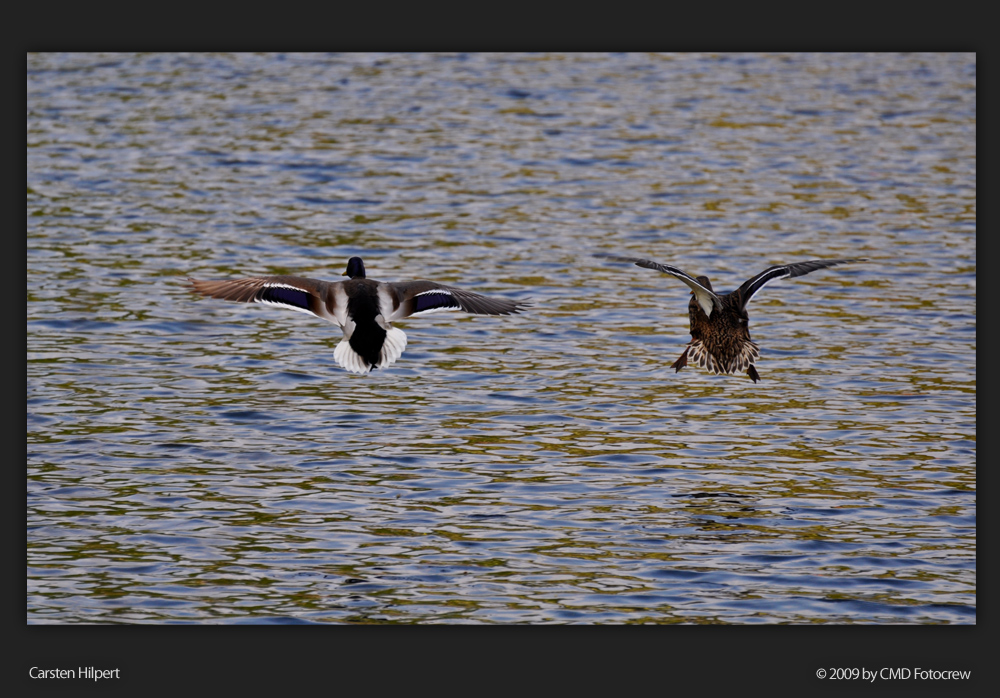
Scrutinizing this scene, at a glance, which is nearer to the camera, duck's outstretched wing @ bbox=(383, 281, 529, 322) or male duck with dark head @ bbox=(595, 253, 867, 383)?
duck's outstretched wing @ bbox=(383, 281, 529, 322)

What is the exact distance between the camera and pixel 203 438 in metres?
11.8

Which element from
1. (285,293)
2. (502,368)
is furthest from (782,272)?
(285,293)

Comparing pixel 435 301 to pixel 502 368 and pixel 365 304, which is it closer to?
pixel 365 304

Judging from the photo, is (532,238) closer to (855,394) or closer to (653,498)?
(855,394)

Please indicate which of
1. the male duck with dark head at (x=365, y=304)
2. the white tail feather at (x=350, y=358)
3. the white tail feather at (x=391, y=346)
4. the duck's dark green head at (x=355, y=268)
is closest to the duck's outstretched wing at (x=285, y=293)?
the male duck with dark head at (x=365, y=304)

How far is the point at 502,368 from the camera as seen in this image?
13.8 m

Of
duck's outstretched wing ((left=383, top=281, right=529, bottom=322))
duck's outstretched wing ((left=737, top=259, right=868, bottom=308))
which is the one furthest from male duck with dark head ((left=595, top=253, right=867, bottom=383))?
duck's outstretched wing ((left=383, top=281, right=529, bottom=322))

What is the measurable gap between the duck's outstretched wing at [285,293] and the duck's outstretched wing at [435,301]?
0.43 m

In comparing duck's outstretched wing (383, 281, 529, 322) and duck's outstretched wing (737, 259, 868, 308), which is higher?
duck's outstretched wing (737, 259, 868, 308)

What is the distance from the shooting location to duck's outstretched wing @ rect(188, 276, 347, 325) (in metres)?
10.9

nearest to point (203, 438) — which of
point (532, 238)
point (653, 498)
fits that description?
point (653, 498)

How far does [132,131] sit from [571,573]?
52.1 ft

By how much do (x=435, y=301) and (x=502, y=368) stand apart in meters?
2.77

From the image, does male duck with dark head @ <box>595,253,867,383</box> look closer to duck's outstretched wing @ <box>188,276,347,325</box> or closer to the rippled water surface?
the rippled water surface
